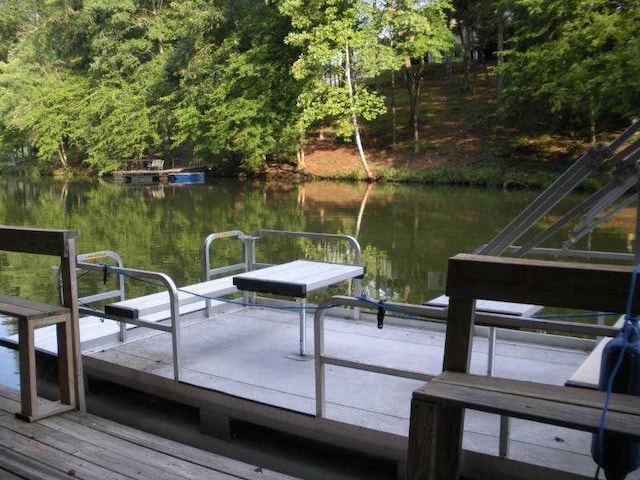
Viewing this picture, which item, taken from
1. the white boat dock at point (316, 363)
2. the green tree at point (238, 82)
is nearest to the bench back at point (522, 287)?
A: the white boat dock at point (316, 363)

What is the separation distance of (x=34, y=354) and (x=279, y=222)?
1458cm

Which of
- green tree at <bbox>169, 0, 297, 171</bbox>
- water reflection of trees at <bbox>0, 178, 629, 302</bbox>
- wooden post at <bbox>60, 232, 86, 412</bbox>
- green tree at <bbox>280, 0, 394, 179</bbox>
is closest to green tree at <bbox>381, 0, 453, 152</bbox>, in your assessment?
green tree at <bbox>280, 0, 394, 179</bbox>

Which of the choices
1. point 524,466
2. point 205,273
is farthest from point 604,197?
point 205,273

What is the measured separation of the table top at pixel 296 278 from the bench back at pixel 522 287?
83.2 inches

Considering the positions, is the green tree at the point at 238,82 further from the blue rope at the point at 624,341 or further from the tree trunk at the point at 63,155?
the blue rope at the point at 624,341

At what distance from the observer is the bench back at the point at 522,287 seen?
2.01 meters

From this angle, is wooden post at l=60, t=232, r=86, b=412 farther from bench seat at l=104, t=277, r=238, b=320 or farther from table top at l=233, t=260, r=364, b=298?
table top at l=233, t=260, r=364, b=298

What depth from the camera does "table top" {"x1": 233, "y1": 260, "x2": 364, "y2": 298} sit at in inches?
171

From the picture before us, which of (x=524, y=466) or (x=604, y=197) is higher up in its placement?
(x=604, y=197)

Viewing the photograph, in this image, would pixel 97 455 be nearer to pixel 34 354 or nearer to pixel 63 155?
pixel 34 354

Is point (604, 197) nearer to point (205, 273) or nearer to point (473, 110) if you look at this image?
point (205, 273)

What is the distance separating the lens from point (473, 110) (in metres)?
32.8

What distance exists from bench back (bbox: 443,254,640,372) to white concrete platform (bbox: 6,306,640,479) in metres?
1.32

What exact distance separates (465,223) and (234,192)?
45.5 ft
